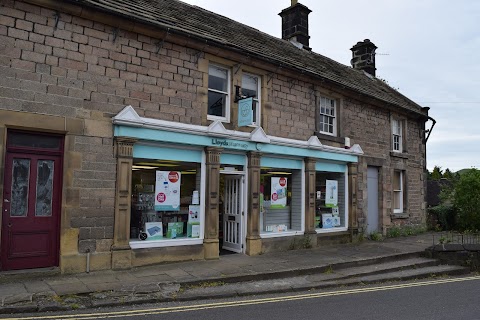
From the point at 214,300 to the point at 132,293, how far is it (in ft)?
4.56

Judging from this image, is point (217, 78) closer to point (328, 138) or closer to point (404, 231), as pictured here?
point (328, 138)

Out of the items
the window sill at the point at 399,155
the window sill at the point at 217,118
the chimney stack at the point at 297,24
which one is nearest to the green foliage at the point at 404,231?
the window sill at the point at 399,155

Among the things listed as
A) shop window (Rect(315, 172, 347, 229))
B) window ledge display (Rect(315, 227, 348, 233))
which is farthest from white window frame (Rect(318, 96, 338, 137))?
window ledge display (Rect(315, 227, 348, 233))

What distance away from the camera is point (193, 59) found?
9906 millimetres

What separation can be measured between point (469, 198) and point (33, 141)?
16.4 metres

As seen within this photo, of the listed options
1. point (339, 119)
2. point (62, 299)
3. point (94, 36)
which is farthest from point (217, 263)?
point (339, 119)

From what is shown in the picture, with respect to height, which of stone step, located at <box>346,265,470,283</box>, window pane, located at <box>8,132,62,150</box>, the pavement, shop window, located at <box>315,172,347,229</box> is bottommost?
stone step, located at <box>346,265,470,283</box>

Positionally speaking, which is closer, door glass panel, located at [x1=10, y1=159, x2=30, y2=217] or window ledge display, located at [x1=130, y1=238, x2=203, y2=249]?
door glass panel, located at [x1=10, y1=159, x2=30, y2=217]

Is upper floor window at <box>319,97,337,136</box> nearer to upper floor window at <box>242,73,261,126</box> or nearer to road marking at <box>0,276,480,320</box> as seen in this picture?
upper floor window at <box>242,73,261,126</box>

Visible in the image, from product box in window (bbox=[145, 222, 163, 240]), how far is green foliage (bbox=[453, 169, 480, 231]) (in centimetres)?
1355

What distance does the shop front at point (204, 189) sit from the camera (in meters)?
8.66

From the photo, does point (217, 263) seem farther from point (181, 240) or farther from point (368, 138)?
point (368, 138)

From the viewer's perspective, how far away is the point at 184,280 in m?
7.58

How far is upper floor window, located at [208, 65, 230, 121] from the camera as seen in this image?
10.4 m
